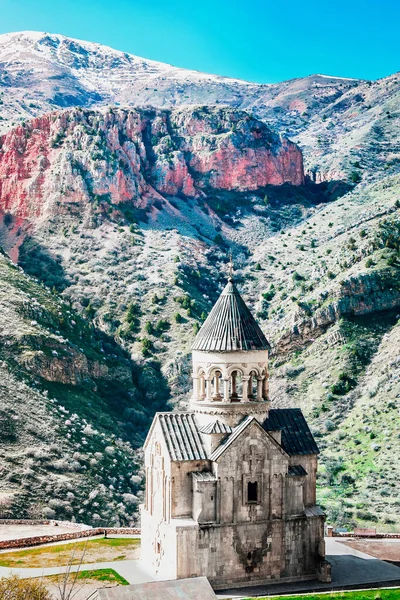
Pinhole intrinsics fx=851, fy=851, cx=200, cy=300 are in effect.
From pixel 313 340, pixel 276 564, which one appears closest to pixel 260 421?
pixel 276 564

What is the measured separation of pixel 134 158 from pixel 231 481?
84560 millimetres

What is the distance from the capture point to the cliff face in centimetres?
10338

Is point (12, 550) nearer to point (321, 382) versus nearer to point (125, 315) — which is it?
point (321, 382)

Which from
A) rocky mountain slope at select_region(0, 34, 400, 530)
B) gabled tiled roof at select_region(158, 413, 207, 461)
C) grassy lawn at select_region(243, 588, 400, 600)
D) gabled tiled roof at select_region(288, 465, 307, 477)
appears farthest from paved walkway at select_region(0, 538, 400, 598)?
rocky mountain slope at select_region(0, 34, 400, 530)

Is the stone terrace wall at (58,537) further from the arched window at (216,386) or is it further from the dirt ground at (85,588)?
the arched window at (216,386)

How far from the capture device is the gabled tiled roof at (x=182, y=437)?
29.6m

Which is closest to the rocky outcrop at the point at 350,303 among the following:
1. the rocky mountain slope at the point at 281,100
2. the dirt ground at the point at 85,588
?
the dirt ground at the point at 85,588

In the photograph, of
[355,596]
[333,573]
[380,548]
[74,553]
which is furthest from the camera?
[380,548]

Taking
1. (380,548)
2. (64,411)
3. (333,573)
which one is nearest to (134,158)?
(64,411)

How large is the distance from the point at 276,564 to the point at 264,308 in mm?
57850

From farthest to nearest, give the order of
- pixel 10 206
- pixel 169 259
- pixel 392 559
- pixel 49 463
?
1. pixel 10 206
2. pixel 169 259
3. pixel 49 463
4. pixel 392 559

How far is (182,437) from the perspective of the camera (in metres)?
30.2

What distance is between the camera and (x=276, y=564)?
30.0 m

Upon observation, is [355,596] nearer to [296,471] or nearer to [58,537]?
[296,471]
